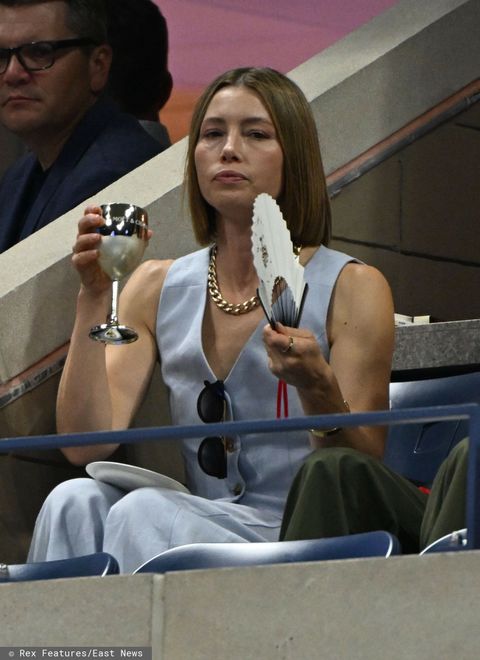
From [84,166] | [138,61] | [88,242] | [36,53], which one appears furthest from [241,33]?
[88,242]

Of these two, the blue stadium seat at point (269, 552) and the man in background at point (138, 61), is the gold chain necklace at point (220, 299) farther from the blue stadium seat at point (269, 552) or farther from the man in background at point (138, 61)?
the man in background at point (138, 61)

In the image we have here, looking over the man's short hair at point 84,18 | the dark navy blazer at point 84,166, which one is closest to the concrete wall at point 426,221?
the dark navy blazer at point 84,166

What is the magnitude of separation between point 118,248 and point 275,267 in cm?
36

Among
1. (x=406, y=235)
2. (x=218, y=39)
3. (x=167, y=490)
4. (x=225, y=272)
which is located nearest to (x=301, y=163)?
(x=225, y=272)

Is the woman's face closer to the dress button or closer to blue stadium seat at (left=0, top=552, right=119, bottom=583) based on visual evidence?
the dress button

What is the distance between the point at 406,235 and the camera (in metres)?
5.07

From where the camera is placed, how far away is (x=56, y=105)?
4852 mm

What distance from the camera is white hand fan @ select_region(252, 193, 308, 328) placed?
10.7ft

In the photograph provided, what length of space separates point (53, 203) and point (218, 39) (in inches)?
76.3

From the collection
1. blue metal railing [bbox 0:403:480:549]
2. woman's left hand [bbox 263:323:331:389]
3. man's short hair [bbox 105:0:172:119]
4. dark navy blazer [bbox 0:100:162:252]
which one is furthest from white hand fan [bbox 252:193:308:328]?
man's short hair [bbox 105:0:172:119]

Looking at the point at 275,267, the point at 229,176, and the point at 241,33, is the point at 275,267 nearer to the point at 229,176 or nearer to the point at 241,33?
the point at 229,176

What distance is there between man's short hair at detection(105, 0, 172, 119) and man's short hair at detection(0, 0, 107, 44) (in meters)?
0.73

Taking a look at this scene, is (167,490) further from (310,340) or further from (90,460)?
(310,340)

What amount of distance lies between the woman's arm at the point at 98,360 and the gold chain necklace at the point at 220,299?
0.13 metres
